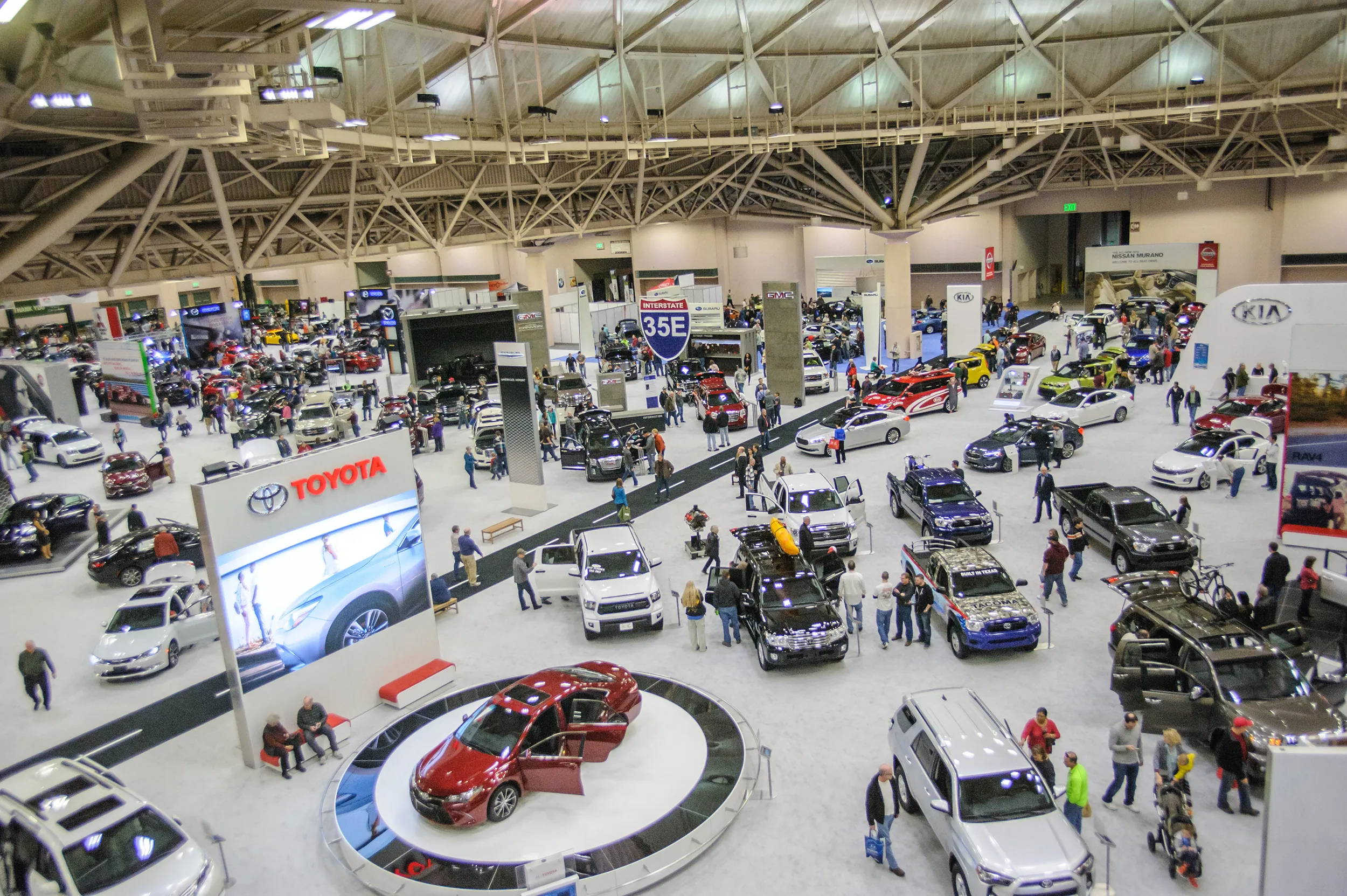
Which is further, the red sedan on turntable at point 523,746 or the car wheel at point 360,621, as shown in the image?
the car wheel at point 360,621

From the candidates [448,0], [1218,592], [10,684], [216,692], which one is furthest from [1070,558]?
[448,0]

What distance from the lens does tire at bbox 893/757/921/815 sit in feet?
33.7

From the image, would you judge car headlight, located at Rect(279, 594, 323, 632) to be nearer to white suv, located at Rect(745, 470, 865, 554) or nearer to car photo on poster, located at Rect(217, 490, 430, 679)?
car photo on poster, located at Rect(217, 490, 430, 679)

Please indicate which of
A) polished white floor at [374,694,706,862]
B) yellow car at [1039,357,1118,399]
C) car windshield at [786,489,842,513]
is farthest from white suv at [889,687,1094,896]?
yellow car at [1039,357,1118,399]

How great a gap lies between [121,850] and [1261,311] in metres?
27.2

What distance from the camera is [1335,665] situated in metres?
12.7

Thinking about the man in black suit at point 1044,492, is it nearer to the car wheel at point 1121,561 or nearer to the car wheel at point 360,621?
the car wheel at point 1121,561

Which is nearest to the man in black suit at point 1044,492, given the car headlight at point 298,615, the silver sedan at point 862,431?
the silver sedan at point 862,431

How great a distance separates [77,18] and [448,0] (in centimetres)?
1157

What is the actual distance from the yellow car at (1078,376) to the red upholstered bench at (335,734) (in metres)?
21.5

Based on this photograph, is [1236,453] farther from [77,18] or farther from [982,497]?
[77,18]

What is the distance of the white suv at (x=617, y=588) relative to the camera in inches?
594

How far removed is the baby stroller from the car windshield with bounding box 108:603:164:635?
14.5 m

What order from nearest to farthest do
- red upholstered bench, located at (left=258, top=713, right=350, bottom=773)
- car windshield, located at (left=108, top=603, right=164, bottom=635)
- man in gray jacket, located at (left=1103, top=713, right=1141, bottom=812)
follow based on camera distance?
man in gray jacket, located at (left=1103, top=713, right=1141, bottom=812) → red upholstered bench, located at (left=258, top=713, right=350, bottom=773) → car windshield, located at (left=108, top=603, right=164, bottom=635)
